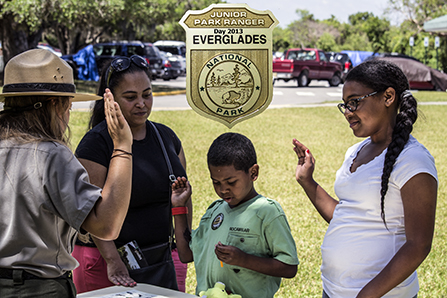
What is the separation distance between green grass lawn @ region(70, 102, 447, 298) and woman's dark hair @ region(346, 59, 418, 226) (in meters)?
0.25

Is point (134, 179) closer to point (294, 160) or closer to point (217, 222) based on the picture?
point (217, 222)

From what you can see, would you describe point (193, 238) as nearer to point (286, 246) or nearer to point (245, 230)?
point (245, 230)

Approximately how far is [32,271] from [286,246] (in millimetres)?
1048

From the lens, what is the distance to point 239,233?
228 centimetres

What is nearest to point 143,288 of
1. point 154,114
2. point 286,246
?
point 286,246

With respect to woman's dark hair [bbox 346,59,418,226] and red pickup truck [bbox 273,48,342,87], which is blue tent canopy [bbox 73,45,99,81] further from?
woman's dark hair [bbox 346,59,418,226]

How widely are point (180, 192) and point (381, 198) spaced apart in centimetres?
98

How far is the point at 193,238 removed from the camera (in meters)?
2.44

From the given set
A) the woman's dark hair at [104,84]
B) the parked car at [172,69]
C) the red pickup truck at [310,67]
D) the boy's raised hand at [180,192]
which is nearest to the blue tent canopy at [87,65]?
the parked car at [172,69]

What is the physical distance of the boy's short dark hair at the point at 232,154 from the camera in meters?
2.34

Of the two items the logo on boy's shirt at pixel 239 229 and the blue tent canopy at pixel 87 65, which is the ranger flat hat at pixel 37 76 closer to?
the logo on boy's shirt at pixel 239 229

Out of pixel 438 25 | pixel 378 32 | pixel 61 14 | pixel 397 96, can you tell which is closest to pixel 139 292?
pixel 397 96

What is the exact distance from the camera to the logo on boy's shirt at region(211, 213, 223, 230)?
2385 millimetres

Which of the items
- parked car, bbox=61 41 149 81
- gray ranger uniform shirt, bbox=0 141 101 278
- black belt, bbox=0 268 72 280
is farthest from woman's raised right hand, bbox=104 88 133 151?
parked car, bbox=61 41 149 81
